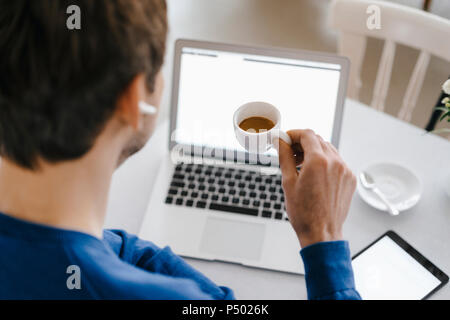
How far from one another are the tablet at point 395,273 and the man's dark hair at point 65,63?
62 centimetres

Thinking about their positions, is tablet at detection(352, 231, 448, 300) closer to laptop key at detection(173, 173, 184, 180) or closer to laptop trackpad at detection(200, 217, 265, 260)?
laptop trackpad at detection(200, 217, 265, 260)

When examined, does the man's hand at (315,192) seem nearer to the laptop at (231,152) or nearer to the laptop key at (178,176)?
the laptop at (231,152)

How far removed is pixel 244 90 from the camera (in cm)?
101

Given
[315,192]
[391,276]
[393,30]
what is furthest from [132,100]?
[393,30]

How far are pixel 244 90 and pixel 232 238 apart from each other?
0.35 m

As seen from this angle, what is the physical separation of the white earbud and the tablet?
0.55 m

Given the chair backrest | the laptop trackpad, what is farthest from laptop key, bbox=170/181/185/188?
the chair backrest

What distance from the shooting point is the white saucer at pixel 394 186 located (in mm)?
978

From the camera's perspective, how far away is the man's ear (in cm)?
54

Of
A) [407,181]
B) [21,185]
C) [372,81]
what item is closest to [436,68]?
[372,81]

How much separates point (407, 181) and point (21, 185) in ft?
2.72

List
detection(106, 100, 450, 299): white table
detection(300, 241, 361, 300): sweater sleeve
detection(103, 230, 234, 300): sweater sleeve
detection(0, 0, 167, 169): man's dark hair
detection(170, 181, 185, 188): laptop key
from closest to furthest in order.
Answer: detection(0, 0, 167, 169): man's dark hair → detection(300, 241, 361, 300): sweater sleeve → detection(103, 230, 234, 300): sweater sleeve → detection(106, 100, 450, 299): white table → detection(170, 181, 185, 188): laptop key

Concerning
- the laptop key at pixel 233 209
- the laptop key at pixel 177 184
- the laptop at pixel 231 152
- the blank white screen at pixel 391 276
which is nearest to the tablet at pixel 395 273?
the blank white screen at pixel 391 276
